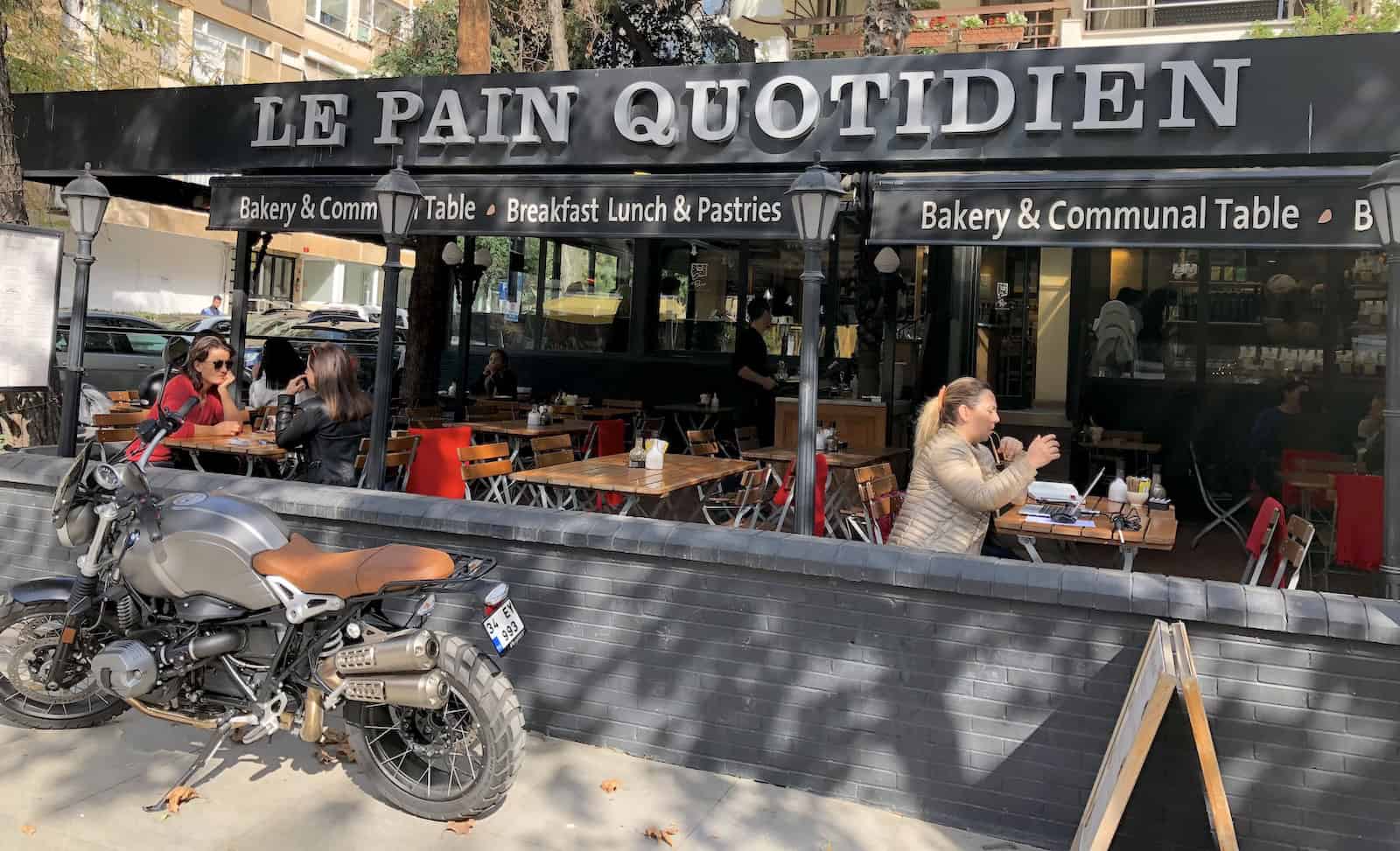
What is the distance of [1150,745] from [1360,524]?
4.68m

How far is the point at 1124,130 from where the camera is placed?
247 inches

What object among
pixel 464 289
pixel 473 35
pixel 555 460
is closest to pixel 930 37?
pixel 473 35

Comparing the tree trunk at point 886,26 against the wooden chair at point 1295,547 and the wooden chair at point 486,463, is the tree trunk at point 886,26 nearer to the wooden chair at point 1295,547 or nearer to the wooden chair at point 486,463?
the wooden chair at point 486,463

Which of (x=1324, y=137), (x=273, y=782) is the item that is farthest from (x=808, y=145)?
(x=273, y=782)

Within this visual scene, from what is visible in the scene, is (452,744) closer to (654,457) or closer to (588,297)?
(654,457)

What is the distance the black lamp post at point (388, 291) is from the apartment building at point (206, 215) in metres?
20.3

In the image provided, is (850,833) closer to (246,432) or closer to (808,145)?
(808,145)

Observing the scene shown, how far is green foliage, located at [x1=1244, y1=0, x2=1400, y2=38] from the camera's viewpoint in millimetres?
13430

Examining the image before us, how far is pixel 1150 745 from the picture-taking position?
297cm

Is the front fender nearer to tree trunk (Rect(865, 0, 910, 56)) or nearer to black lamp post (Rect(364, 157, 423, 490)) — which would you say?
black lamp post (Rect(364, 157, 423, 490))

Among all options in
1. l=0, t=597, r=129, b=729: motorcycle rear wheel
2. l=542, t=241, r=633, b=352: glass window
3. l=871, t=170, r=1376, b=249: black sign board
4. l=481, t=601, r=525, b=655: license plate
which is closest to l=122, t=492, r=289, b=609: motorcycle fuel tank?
l=0, t=597, r=129, b=729: motorcycle rear wheel

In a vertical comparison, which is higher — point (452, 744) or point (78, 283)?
point (78, 283)

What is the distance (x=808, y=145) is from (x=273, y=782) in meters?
4.91

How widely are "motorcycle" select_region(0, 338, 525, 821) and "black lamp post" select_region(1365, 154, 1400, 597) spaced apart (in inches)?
121
